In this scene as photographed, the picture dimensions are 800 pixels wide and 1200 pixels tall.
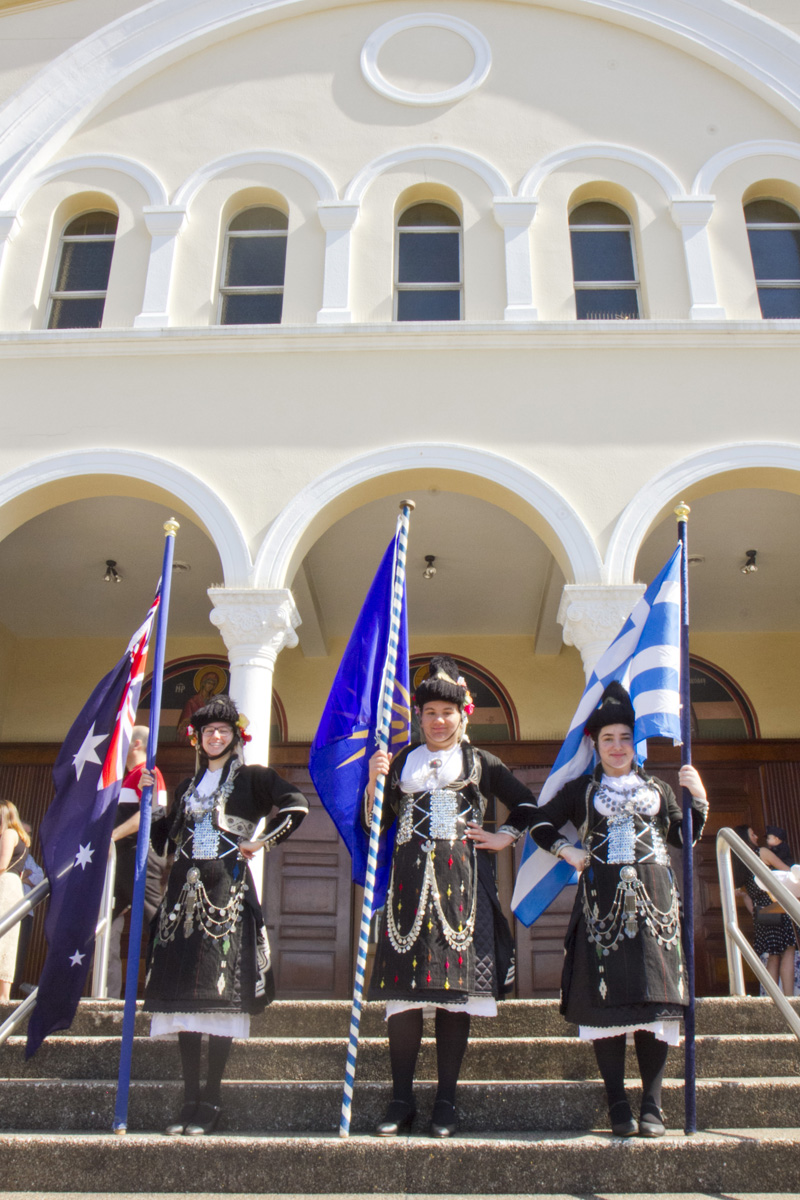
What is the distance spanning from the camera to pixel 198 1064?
417 cm

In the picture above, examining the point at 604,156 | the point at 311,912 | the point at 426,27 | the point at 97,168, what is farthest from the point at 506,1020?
the point at 426,27

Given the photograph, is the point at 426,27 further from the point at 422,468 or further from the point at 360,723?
the point at 360,723

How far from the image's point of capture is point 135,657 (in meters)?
5.30

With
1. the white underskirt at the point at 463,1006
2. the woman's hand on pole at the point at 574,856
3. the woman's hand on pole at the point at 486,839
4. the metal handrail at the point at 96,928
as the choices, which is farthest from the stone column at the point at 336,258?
the white underskirt at the point at 463,1006

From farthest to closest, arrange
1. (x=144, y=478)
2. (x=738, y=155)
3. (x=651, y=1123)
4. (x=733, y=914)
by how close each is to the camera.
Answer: (x=738, y=155), (x=144, y=478), (x=733, y=914), (x=651, y=1123)

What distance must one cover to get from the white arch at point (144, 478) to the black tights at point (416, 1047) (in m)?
4.50

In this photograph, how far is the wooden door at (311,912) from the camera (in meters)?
10.4

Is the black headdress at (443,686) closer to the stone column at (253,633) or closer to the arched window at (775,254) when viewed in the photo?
the stone column at (253,633)

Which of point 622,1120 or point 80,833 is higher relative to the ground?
point 80,833

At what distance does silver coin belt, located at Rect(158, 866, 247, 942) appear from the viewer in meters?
4.29

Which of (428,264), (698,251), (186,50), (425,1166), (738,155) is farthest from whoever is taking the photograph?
(186,50)

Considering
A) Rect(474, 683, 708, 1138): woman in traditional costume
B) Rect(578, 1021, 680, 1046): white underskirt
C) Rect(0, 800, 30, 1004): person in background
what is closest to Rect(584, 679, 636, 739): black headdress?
Rect(474, 683, 708, 1138): woman in traditional costume

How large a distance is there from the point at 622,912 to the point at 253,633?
4.14 metres

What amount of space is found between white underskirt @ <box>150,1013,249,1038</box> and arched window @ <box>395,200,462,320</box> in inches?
267
